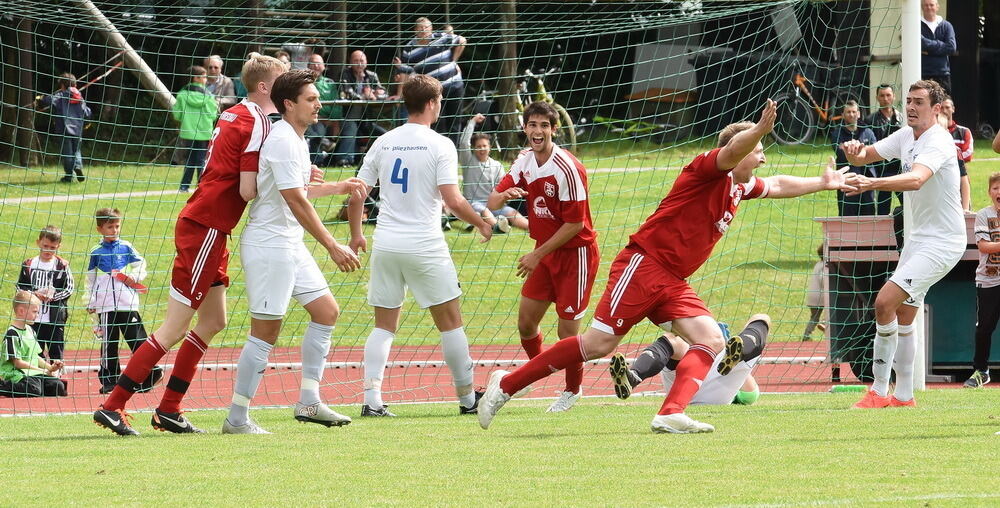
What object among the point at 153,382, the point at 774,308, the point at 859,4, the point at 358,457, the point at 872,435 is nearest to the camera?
the point at 358,457

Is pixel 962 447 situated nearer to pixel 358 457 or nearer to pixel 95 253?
pixel 358 457

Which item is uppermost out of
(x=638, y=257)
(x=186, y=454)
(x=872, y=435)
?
(x=638, y=257)

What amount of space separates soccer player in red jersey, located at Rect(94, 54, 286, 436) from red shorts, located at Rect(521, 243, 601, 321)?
218 cm

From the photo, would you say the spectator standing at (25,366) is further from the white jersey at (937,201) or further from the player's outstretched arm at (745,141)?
the white jersey at (937,201)

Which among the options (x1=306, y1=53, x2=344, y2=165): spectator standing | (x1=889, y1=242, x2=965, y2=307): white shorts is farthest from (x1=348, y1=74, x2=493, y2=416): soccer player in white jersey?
(x1=306, y1=53, x2=344, y2=165): spectator standing

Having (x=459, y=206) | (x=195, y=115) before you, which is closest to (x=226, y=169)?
(x=459, y=206)

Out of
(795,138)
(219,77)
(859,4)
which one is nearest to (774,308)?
(795,138)

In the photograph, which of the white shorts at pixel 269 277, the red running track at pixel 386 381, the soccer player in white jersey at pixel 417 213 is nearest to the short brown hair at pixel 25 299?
the red running track at pixel 386 381

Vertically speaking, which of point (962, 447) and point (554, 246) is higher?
point (554, 246)

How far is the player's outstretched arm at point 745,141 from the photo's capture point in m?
6.23

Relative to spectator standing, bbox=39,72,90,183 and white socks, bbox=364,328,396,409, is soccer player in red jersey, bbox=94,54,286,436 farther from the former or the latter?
spectator standing, bbox=39,72,90,183

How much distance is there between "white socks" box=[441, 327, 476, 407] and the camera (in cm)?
812

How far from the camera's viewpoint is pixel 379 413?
8258mm

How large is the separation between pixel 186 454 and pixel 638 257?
2.51 meters
